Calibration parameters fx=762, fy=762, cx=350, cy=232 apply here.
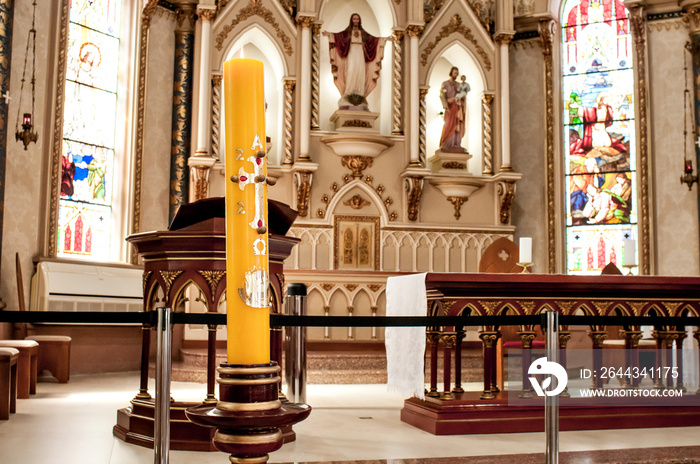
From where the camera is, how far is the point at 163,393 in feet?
8.35

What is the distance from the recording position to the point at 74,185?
9.21 metres

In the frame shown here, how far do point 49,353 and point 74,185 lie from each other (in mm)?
2609

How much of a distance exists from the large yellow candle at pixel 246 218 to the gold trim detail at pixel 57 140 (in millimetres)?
7083

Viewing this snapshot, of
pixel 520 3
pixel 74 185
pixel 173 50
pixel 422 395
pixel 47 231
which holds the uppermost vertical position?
pixel 520 3

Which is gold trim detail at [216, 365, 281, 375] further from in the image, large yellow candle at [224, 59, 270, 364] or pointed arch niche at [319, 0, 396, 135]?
pointed arch niche at [319, 0, 396, 135]

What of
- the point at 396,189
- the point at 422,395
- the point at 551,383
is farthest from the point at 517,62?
the point at 551,383

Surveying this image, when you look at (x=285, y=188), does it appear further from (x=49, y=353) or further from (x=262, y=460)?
(x=262, y=460)

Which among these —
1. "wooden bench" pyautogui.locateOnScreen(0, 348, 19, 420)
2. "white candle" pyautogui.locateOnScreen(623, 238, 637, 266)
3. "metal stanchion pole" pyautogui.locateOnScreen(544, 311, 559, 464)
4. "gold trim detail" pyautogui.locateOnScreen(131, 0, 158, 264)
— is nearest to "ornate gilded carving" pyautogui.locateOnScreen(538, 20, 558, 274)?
"white candle" pyautogui.locateOnScreen(623, 238, 637, 266)

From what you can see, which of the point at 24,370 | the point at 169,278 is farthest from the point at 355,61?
the point at 169,278

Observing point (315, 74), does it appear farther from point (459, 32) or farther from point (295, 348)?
point (295, 348)

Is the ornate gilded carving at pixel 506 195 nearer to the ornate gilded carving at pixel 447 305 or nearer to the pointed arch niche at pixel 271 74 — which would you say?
the pointed arch niche at pixel 271 74

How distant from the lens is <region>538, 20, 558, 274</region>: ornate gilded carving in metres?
10.7

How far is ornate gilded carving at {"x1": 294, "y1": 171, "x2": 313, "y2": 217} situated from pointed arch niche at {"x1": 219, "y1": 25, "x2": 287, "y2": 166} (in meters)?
0.42

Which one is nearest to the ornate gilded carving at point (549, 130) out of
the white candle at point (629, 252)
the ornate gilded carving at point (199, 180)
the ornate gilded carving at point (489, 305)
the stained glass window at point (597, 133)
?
the stained glass window at point (597, 133)
